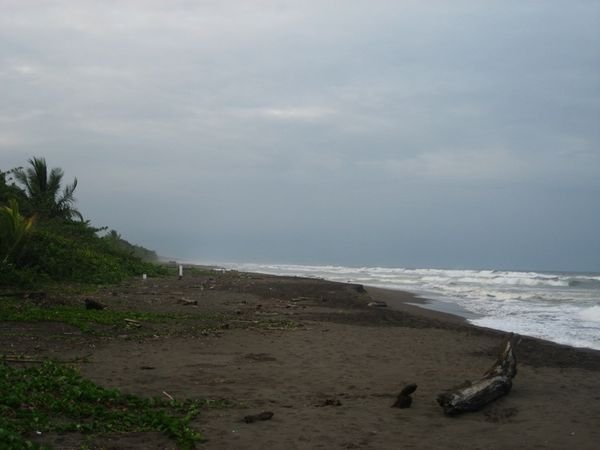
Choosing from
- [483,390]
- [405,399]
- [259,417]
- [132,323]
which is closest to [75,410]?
[259,417]

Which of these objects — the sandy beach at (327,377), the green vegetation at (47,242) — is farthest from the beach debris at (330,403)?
the green vegetation at (47,242)

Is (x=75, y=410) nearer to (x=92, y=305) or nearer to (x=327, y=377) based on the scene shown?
(x=327, y=377)

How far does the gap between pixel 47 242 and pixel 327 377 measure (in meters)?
16.4

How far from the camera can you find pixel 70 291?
17938 millimetres

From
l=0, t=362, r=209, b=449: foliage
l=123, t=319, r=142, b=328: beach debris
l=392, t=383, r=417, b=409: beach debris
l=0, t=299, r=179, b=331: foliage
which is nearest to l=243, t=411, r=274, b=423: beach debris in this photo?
l=0, t=362, r=209, b=449: foliage

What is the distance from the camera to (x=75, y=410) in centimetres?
603

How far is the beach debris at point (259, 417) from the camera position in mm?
6488

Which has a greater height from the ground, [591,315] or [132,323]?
[591,315]

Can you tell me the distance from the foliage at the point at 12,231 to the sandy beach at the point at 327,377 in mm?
2860

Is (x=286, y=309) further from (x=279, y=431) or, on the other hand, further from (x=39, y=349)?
(x=279, y=431)

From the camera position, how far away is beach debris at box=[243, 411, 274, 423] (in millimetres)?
6488

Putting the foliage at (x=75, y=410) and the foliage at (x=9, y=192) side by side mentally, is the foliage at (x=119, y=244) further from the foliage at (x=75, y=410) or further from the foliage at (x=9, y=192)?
the foliage at (x=75, y=410)

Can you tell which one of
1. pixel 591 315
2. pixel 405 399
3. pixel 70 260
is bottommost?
pixel 405 399

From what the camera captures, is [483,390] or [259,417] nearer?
[259,417]
